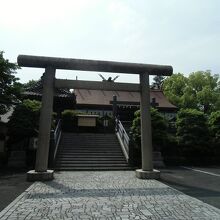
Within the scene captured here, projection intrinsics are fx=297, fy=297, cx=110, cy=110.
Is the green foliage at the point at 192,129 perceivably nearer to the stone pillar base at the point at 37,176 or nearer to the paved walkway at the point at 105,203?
the paved walkway at the point at 105,203

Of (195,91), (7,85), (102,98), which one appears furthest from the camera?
(195,91)

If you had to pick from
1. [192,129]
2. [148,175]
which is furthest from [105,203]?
[192,129]

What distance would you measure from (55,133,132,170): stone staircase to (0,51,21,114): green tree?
16.5 ft

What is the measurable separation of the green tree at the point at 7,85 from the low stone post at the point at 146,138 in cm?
958

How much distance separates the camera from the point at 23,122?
2188 centimetres

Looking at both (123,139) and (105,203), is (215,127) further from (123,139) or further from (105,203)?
(105,203)

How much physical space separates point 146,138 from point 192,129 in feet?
32.4

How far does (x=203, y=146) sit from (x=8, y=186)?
16066mm

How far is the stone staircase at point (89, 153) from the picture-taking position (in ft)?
64.2

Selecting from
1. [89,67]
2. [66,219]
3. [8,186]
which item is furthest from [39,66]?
[66,219]

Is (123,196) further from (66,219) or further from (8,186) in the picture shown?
(8,186)

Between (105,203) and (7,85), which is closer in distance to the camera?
(105,203)

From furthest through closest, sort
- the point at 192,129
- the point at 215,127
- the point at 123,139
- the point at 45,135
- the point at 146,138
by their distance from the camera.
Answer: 1. the point at 215,127
2. the point at 192,129
3. the point at 123,139
4. the point at 146,138
5. the point at 45,135

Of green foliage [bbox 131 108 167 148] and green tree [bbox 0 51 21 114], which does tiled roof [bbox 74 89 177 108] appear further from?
green tree [bbox 0 51 21 114]
